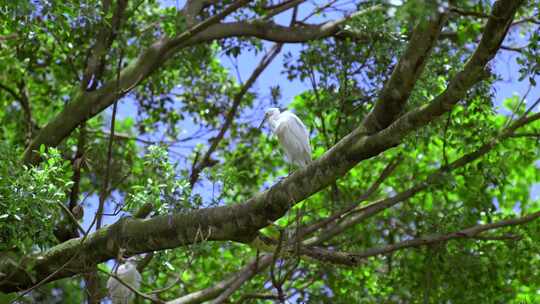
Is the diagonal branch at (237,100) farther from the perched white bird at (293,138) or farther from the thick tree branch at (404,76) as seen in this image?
the thick tree branch at (404,76)

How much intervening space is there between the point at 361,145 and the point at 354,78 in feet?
12.4

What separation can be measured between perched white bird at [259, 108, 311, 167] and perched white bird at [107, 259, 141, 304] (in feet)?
5.98

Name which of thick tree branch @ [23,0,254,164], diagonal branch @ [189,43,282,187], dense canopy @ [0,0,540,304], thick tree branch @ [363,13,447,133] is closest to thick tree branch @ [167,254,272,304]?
dense canopy @ [0,0,540,304]

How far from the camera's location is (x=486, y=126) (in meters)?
7.71

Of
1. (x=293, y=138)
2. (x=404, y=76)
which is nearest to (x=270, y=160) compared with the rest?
(x=293, y=138)

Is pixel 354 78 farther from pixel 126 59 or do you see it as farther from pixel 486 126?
pixel 126 59

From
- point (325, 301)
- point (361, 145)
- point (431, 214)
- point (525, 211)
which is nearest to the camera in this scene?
point (361, 145)

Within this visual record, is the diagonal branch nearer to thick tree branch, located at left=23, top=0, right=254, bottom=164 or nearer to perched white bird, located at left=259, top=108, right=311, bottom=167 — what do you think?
thick tree branch, located at left=23, top=0, right=254, bottom=164

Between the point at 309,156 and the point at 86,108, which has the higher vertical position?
the point at 86,108

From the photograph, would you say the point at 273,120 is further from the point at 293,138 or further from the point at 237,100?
the point at 237,100

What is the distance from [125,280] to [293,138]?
2.15 metres

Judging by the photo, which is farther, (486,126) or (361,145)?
(486,126)

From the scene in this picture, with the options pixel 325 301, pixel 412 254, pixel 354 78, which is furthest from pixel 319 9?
pixel 325 301

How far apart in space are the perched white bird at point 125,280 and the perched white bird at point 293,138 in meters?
1.82
